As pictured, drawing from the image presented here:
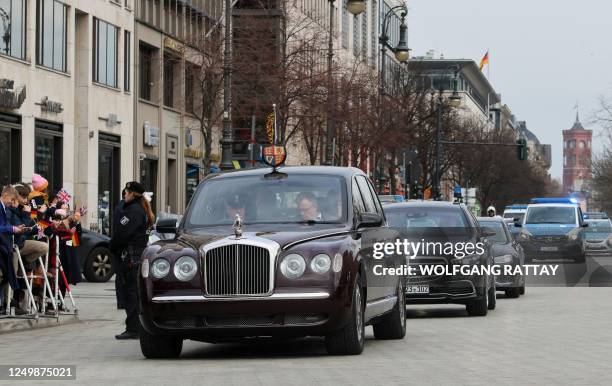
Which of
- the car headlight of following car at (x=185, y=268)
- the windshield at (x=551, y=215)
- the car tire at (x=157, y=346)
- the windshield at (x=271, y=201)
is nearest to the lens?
the car headlight of following car at (x=185, y=268)

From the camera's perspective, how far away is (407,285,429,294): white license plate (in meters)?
22.0

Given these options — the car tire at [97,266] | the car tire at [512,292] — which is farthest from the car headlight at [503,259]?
the car tire at [97,266]

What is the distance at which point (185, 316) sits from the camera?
14.2 metres

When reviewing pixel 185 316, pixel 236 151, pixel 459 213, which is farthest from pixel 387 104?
pixel 185 316

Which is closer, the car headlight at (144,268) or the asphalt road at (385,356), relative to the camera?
the asphalt road at (385,356)

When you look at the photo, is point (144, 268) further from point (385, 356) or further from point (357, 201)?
point (357, 201)

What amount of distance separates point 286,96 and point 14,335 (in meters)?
28.1

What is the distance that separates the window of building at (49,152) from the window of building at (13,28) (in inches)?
108

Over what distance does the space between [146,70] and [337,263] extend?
42.1 metres

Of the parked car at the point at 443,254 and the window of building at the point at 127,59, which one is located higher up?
the window of building at the point at 127,59

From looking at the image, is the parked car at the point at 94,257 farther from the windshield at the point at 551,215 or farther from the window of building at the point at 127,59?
the window of building at the point at 127,59

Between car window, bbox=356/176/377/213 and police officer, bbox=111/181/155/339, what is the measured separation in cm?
271

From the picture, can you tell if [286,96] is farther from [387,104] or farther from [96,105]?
[387,104]

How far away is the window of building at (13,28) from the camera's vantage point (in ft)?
134
